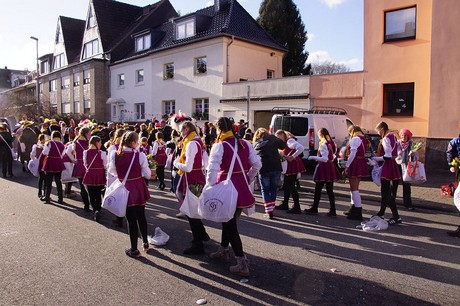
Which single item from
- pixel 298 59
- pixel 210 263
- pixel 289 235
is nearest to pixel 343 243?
pixel 289 235

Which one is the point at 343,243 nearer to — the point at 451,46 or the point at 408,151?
the point at 408,151

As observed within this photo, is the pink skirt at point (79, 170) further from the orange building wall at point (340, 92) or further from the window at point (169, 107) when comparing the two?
the window at point (169, 107)

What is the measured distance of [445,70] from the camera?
49.2 ft

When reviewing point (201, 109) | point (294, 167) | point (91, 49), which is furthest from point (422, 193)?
point (91, 49)

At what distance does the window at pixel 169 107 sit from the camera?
92.5 feet

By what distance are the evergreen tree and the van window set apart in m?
21.7

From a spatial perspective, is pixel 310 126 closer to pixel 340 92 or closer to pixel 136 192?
pixel 340 92

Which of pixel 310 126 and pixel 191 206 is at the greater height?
pixel 310 126

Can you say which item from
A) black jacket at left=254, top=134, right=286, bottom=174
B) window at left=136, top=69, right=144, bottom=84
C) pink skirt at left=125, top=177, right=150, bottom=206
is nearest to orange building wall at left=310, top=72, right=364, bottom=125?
black jacket at left=254, top=134, right=286, bottom=174

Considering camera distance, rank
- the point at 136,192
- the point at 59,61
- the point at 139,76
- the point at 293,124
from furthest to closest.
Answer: the point at 59,61 → the point at 139,76 → the point at 293,124 → the point at 136,192

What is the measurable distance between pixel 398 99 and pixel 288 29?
2033cm

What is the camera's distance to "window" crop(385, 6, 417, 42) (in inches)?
641

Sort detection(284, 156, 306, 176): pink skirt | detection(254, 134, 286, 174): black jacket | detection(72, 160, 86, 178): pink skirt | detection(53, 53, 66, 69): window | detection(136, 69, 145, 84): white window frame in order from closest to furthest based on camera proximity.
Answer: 1. detection(254, 134, 286, 174): black jacket
2. detection(72, 160, 86, 178): pink skirt
3. detection(284, 156, 306, 176): pink skirt
4. detection(136, 69, 145, 84): white window frame
5. detection(53, 53, 66, 69): window

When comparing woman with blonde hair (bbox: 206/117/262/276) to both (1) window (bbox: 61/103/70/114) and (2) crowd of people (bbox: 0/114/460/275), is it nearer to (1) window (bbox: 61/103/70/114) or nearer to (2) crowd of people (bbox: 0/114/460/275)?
(2) crowd of people (bbox: 0/114/460/275)
